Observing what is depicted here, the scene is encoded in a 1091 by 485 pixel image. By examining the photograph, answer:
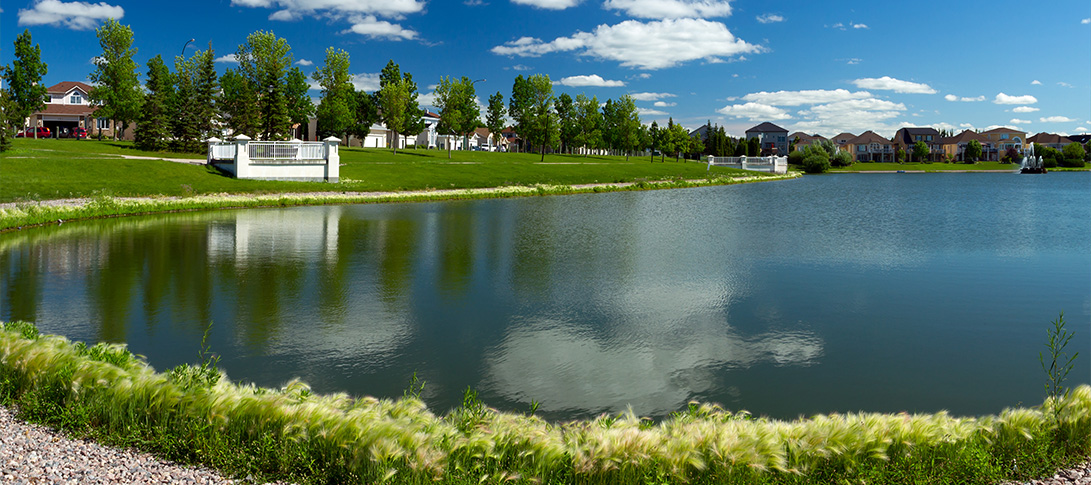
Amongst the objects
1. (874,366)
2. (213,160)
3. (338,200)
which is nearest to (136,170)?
(213,160)

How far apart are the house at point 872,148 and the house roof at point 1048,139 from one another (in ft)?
117

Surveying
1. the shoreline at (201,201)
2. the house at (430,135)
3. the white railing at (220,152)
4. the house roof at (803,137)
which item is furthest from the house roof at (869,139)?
the white railing at (220,152)

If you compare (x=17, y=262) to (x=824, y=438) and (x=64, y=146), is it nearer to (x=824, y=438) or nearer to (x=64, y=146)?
(x=824, y=438)

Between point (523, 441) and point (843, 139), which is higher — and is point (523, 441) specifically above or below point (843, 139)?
below

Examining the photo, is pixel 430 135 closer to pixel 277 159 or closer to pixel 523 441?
pixel 277 159

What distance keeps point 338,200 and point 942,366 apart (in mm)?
28169

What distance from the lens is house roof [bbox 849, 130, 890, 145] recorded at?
539ft

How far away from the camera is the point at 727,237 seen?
818 inches

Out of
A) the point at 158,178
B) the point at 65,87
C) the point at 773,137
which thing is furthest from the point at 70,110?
the point at 773,137

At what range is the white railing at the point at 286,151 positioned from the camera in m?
37.8

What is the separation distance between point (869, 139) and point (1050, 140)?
148ft

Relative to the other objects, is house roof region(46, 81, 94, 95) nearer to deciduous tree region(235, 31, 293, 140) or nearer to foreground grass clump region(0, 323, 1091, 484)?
deciduous tree region(235, 31, 293, 140)

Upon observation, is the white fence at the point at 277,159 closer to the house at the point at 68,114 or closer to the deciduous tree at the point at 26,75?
the deciduous tree at the point at 26,75

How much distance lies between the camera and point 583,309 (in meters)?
10.6
